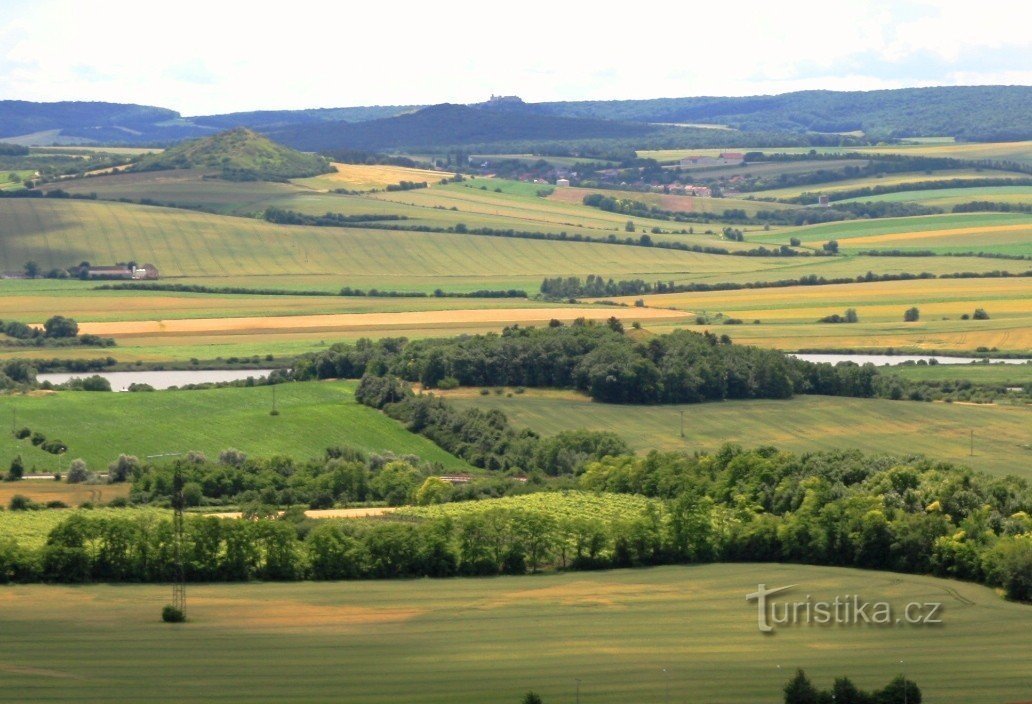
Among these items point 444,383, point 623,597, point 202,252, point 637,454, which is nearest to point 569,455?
point 637,454

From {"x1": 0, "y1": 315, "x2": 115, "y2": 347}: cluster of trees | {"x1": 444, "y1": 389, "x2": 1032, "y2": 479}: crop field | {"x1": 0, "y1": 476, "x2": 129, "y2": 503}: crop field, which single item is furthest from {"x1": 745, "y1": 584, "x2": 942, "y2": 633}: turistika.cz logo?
{"x1": 0, "y1": 315, "x2": 115, "y2": 347}: cluster of trees

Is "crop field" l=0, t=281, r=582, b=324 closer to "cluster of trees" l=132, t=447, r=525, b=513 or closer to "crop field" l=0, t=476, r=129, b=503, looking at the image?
"cluster of trees" l=132, t=447, r=525, b=513

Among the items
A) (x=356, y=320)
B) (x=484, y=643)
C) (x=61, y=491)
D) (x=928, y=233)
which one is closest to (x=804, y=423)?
(x=61, y=491)

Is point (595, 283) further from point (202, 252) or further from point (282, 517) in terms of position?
point (282, 517)

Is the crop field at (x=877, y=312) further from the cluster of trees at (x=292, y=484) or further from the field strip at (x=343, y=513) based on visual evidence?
the field strip at (x=343, y=513)

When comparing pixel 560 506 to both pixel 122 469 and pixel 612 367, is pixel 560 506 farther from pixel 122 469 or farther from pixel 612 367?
pixel 612 367

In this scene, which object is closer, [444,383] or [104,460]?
[104,460]
